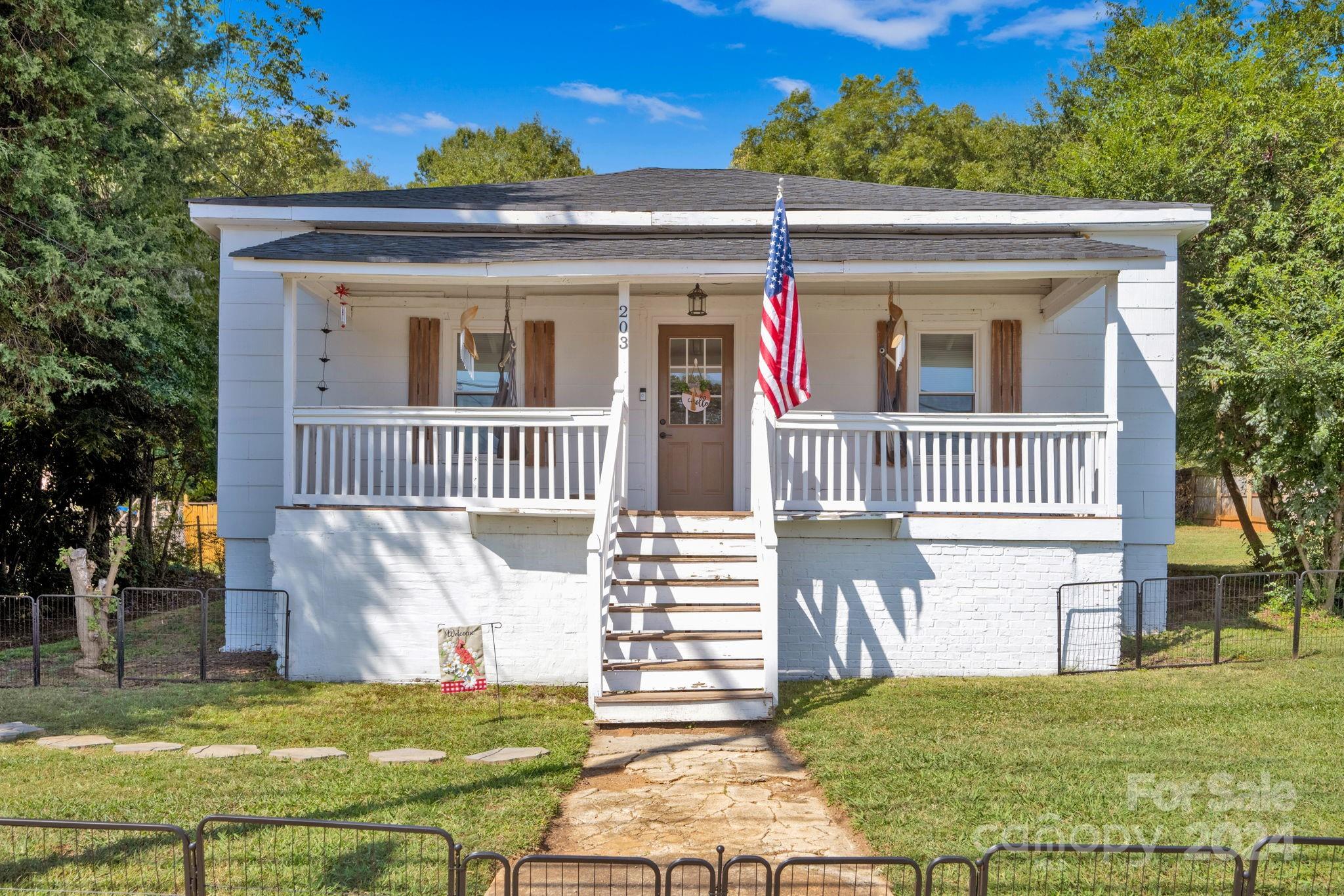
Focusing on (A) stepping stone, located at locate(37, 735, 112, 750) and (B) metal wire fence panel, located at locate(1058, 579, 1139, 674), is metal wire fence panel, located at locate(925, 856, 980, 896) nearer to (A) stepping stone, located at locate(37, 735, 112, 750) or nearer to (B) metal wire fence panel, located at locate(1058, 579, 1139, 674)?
(B) metal wire fence panel, located at locate(1058, 579, 1139, 674)

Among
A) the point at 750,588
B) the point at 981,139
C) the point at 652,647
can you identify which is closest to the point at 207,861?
the point at 652,647

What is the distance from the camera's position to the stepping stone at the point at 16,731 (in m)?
7.06

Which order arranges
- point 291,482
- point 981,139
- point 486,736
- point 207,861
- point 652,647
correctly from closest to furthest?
point 207,861 → point 486,736 → point 652,647 → point 291,482 → point 981,139

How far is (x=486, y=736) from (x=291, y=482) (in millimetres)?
3443

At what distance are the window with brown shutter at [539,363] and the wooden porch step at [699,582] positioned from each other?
9.94ft

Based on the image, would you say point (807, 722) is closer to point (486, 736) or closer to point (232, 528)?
point (486, 736)

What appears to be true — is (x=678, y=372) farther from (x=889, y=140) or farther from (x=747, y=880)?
(x=889, y=140)

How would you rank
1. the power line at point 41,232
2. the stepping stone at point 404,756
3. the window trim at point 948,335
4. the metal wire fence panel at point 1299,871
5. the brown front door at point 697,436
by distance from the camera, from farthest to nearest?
the power line at point 41,232 < the brown front door at point 697,436 < the window trim at point 948,335 < the stepping stone at point 404,756 < the metal wire fence panel at point 1299,871

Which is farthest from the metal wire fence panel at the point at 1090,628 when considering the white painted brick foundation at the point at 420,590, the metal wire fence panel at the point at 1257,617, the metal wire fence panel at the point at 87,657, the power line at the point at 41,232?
the power line at the point at 41,232

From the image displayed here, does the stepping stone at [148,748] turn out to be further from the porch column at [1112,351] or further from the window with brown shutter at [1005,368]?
the window with brown shutter at [1005,368]

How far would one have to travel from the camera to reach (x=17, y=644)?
11938 millimetres

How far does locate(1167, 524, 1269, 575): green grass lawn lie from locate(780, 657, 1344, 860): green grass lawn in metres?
5.35

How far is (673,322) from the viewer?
1112 cm

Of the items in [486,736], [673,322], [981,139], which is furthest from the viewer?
[981,139]
